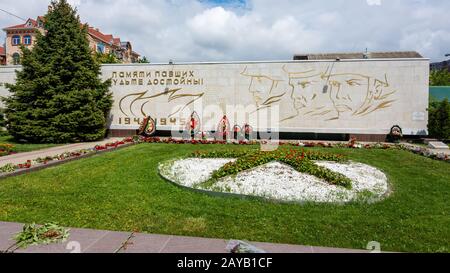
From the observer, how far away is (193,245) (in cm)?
351

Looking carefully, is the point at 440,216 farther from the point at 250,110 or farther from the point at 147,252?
the point at 250,110

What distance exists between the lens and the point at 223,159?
866 cm

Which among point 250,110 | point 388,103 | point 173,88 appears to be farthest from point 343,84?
point 173,88

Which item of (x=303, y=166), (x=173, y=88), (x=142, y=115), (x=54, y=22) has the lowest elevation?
(x=303, y=166)

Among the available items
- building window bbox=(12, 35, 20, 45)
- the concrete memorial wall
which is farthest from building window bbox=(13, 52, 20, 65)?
the concrete memorial wall

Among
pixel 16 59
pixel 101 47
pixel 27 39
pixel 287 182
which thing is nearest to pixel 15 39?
pixel 27 39

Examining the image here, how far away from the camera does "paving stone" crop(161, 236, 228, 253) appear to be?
3373 mm

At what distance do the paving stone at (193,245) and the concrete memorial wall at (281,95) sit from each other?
11.9m

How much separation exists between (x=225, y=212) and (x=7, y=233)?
296 cm

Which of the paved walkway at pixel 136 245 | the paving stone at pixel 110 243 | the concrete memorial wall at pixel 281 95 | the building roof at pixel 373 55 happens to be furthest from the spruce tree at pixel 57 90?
the building roof at pixel 373 55

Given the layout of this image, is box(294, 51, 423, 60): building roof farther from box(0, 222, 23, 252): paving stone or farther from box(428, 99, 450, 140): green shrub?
box(0, 222, 23, 252): paving stone

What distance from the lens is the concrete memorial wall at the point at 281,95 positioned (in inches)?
552

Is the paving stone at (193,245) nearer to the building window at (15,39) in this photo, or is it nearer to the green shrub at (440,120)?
the green shrub at (440,120)

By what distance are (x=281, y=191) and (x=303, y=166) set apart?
1.42 m
